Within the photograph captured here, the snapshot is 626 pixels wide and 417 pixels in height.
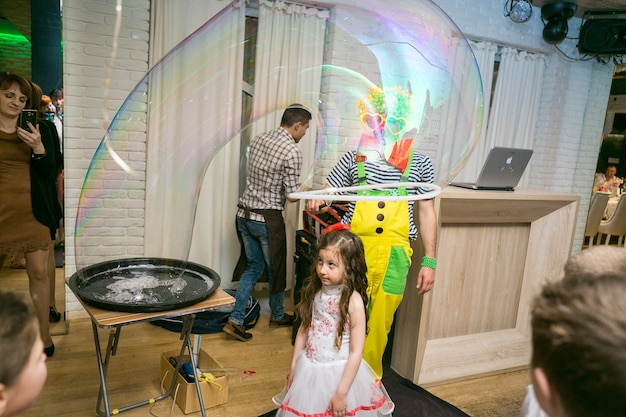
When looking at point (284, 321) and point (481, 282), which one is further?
point (284, 321)

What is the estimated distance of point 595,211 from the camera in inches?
213

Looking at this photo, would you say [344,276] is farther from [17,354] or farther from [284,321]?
[284,321]

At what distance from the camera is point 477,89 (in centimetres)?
171

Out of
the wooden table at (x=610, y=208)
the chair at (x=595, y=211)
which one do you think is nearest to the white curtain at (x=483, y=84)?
the chair at (x=595, y=211)

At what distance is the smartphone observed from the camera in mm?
2164

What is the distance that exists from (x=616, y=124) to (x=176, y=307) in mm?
6808

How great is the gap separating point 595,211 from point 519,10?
8.57 ft

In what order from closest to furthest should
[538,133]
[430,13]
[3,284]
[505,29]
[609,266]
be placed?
[609,266] < [430,13] < [3,284] < [505,29] < [538,133]

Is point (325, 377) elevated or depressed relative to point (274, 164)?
depressed

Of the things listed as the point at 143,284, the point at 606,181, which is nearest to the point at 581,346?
the point at 143,284

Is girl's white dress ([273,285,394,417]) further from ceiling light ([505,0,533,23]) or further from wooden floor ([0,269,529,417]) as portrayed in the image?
ceiling light ([505,0,533,23])

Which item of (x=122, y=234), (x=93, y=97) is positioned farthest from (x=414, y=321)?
(x=93, y=97)

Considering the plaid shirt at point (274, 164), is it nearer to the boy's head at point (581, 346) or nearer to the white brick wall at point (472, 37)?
the white brick wall at point (472, 37)

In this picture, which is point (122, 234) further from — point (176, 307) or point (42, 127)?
point (42, 127)
